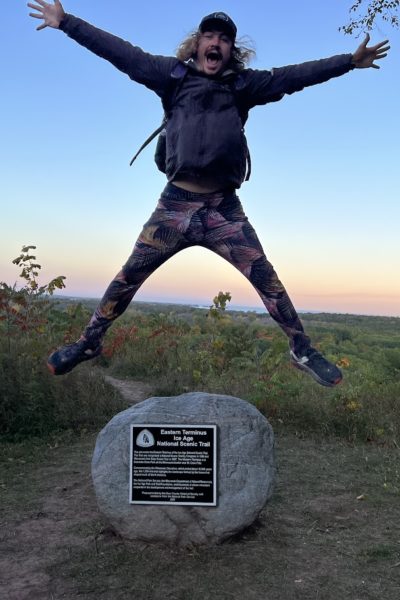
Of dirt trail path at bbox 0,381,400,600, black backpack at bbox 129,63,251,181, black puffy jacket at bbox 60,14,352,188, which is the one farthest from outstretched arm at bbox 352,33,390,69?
dirt trail path at bbox 0,381,400,600

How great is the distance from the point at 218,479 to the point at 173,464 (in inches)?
12.2

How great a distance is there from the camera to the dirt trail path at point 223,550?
3.46 metres

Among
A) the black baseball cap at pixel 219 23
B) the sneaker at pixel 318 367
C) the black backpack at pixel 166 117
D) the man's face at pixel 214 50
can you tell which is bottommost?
the sneaker at pixel 318 367

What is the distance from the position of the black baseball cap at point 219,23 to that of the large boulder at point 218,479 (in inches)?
96.0

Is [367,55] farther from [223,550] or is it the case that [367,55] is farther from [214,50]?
[223,550]

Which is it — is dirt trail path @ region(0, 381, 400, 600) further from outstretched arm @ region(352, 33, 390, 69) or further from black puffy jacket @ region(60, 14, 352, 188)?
outstretched arm @ region(352, 33, 390, 69)

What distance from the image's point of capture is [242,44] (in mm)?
4105

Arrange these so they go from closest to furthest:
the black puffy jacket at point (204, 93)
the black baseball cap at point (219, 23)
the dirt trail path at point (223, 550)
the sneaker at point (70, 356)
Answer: the dirt trail path at point (223, 550) < the black puffy jacket at point (204, 93) < the black baseball cap at point (219, 23) < the sneaker at point (70, 356)

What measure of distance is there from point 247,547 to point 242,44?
330 centimetres

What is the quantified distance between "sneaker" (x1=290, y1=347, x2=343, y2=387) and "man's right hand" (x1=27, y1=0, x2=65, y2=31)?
2.55 meters

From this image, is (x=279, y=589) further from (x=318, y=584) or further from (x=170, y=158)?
(x=170, y=158)

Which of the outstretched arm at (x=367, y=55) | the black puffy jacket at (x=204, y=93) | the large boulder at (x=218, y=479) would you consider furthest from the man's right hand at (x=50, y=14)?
the large boulder at (x=218, y=479)

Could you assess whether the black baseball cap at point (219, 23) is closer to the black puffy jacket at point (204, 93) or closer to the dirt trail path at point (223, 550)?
the black puffy jacket at point (204, 93)

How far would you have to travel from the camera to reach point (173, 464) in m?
4.05
